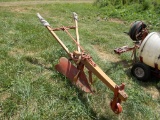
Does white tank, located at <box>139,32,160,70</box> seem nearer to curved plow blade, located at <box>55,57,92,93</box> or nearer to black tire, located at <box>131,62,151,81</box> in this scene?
black tire, located at <box>131,62,151,81</box>

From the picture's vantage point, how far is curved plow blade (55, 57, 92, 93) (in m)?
4.33

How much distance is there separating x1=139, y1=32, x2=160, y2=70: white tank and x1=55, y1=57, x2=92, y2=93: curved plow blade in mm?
1779

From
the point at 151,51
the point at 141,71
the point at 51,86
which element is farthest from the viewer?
the point at 141,71

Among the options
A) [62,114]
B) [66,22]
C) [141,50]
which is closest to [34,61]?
[62,114]

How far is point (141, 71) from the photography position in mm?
5504

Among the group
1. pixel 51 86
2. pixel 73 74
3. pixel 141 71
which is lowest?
pixel 141 71

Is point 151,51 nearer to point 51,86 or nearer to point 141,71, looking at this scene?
point 141,71

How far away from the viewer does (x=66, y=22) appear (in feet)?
35.4

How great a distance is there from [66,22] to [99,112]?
7270mm

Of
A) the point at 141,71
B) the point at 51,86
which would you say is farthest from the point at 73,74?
the point at 141,71

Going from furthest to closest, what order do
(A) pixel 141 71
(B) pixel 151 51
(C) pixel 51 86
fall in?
1. (A) pixel 141 71
2. (B) pixel 151 51
3. (C) pixel 51 86

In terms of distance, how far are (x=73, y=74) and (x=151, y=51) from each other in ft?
6.38

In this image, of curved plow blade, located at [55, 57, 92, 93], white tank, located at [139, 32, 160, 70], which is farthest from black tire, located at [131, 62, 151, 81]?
curved plow blade, located at [55, 57, 92, 93]

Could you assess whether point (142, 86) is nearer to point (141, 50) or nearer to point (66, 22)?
point (141, 50)
